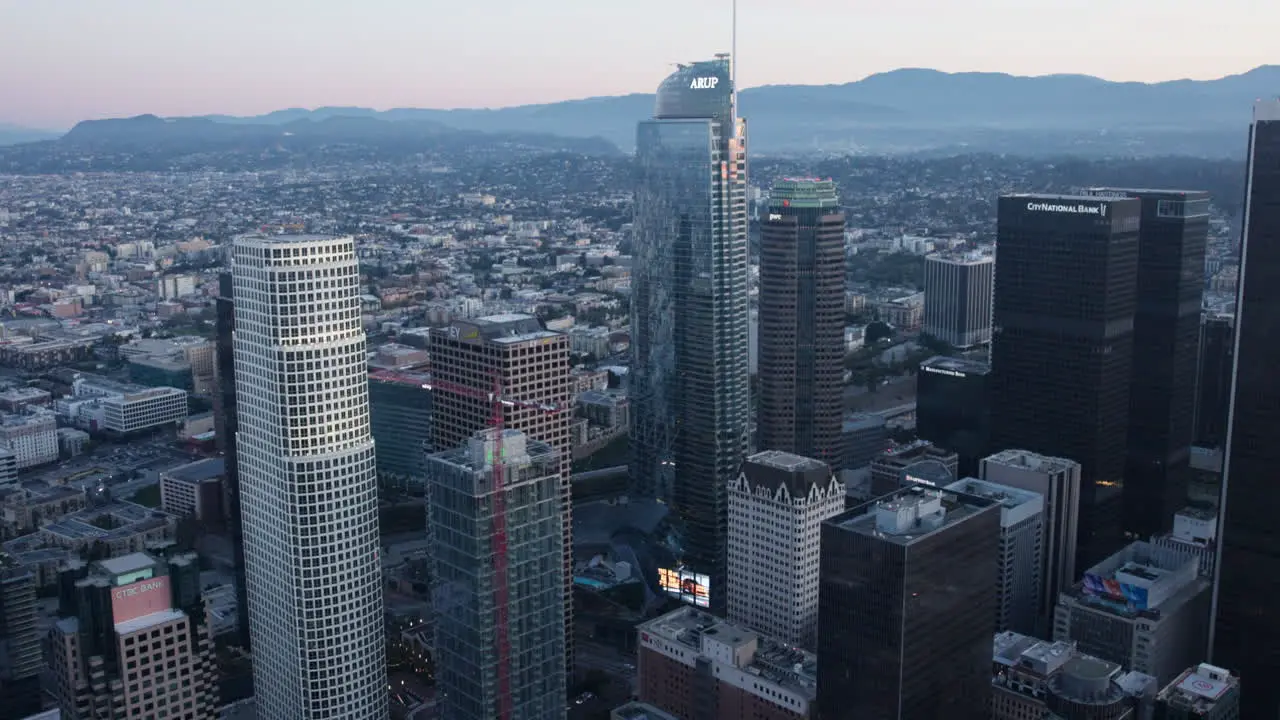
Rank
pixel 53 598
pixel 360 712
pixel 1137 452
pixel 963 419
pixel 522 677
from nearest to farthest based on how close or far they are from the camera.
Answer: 1. pixel 522 677
2. pixel 360 712
3. pixel 53 598
4. pixel 1137 452
5. pixel 963 419

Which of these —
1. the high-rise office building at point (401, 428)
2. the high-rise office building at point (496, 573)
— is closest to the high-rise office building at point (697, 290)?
the high-rise office building at point (401, 428)

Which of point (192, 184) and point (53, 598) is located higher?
point (192, 184)

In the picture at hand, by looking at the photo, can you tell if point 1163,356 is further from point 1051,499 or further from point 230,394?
point 230,394

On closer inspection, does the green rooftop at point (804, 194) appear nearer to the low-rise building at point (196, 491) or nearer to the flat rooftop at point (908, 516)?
the flat rooftop at point (908, 516)

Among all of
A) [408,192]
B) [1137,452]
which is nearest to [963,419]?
[1137,452]

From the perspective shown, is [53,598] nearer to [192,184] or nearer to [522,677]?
[522,677]

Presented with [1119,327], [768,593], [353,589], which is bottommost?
[768,593]

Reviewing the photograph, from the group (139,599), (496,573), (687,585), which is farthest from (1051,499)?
(139,599)
